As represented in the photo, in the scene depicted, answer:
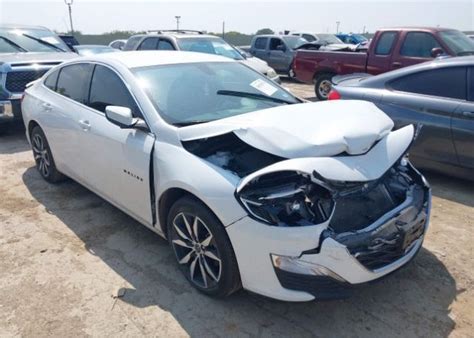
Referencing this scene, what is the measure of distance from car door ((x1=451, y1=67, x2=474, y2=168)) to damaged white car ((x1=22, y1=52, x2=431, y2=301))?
1.58 meters

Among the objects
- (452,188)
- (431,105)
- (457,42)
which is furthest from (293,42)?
(452,188)

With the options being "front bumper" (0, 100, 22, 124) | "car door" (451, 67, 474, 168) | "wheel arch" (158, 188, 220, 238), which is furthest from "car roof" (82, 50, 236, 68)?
"front bumper" (0, 100, 22, 124)

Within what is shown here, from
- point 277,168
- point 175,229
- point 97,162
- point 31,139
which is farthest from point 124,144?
point 31,139

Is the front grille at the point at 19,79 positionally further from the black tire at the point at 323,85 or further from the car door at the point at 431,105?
the black tire at the point at 323,85

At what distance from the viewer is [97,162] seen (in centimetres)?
368

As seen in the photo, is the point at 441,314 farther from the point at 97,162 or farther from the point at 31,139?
the point at 31,139

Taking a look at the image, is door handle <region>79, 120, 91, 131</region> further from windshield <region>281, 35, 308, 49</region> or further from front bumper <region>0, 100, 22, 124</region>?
windshield <region>281, 35, 308, 49</region>

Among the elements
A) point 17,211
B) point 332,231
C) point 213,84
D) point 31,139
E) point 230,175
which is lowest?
point 17,211

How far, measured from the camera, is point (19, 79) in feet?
22.2

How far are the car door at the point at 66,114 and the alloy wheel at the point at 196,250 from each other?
156cm

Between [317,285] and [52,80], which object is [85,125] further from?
[317,285]

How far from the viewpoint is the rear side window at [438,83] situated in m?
4.46

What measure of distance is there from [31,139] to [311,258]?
417 centimetres

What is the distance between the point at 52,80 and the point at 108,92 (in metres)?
1.49
